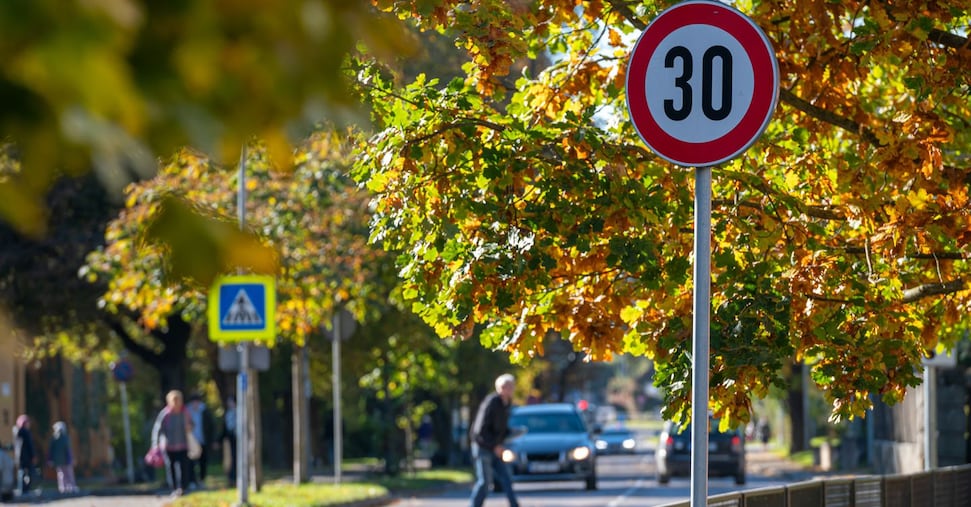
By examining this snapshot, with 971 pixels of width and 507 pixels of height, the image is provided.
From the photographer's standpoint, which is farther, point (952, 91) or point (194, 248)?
point (952, 91)

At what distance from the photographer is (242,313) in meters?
17.9

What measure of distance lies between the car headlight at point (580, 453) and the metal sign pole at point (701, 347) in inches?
850

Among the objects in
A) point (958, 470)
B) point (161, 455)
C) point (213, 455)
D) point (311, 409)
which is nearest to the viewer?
point (958, 470)

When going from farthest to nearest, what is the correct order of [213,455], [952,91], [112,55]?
[213,455]
[952,91]
[112,55]

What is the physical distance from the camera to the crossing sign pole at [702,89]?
5363mm

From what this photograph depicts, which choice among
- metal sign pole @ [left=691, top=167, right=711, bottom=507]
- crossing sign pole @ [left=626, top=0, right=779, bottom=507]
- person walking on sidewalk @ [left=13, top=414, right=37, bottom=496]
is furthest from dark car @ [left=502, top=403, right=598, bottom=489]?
metal sign pole @ [left=691, top=167, right=711, bottom=507]

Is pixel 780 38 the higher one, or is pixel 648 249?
pixel 780 38

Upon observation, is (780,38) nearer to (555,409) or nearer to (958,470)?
(958,470)

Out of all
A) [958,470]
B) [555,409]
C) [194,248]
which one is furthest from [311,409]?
[194,248]

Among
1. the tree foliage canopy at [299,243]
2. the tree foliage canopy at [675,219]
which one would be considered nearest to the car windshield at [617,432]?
the tree foliage canopy at [299,243]

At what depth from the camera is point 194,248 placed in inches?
81.2

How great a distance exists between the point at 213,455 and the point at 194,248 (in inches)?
2319

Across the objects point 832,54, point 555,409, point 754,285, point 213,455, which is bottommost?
point 213,455

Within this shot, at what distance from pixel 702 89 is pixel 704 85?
16 mm
